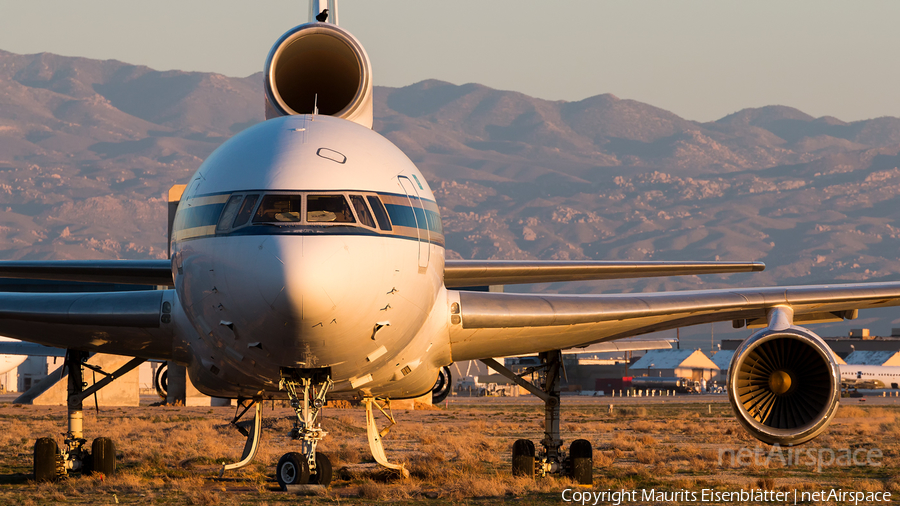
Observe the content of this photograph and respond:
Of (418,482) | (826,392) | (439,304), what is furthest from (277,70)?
(826,392)

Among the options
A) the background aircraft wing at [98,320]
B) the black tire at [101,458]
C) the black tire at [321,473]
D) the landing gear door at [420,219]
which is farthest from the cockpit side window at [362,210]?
the black tire at [101,458]

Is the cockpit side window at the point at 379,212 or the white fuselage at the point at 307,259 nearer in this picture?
the white fuselage at the point at 307,259

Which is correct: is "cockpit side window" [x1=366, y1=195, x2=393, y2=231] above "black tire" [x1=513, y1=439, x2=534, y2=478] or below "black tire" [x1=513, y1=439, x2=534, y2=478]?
above

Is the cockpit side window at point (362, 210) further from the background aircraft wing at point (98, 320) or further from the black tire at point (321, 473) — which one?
the background aircraft wing at point (98, 320)

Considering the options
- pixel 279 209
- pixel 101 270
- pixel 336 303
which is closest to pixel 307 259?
pixel 336 303

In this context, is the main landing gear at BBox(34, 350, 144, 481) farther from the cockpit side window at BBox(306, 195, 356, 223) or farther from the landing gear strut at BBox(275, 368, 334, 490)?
the cockpit side window at BBox(306, 195, 356, 223)

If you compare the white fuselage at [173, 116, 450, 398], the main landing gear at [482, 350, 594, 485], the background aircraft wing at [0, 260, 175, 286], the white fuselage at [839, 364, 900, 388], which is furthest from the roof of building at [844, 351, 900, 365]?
the white fuselage at [173, 116, 450, 398]

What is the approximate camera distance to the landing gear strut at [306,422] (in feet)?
42.7

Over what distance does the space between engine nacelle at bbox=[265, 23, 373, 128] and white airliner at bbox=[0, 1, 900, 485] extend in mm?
27

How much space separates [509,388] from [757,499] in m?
125

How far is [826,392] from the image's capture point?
14.6 m

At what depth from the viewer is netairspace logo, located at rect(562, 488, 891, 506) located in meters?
16.5

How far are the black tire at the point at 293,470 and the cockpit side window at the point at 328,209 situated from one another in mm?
3481

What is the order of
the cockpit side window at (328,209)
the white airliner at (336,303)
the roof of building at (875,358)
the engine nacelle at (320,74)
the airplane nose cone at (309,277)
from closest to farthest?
the airplane nose cone at (309,277), the white airliner at (336,303), the cockpit side window at (328,209), the engine nacelle at (320,74), the roof of building at (875,358)
